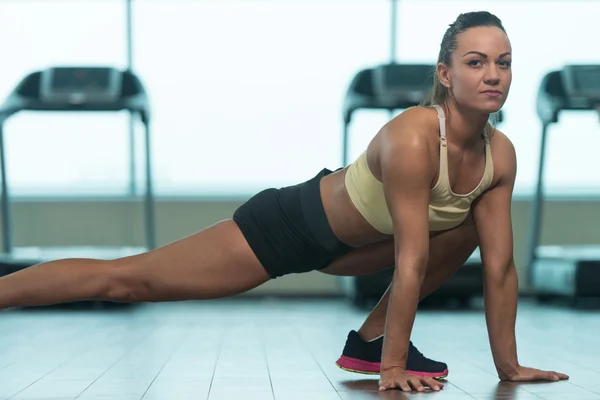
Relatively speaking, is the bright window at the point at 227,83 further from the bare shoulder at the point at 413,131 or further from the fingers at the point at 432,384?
the fingers at the point at 432,384

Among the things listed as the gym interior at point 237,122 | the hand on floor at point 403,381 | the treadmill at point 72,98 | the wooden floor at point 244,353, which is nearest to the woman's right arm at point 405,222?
the hand on floor at point 403,381

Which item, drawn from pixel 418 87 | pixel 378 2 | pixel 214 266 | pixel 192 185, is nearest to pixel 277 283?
pixel 192 185

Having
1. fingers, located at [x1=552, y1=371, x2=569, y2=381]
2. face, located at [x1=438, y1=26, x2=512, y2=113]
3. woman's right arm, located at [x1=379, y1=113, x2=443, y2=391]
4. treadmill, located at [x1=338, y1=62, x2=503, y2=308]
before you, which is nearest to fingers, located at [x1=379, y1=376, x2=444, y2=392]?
Answer: woman's right arm, located at [x1=379, y1=113, x2=443, y2=391]

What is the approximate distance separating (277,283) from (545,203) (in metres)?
2.02

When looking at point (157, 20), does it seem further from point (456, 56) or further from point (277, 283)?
point (456, 56)

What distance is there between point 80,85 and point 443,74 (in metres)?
3.66

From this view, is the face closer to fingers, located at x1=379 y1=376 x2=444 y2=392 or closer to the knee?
fingers, located at x1=379 y1=376 x2=444 y2=392

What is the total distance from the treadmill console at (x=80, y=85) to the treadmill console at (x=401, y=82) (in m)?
1.64

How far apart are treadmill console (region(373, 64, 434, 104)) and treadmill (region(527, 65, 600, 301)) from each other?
814 millimetres

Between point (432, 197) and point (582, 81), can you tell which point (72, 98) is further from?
point (432, 197)

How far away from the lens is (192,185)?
650cm

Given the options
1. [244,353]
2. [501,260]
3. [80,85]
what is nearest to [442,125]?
[501,260]

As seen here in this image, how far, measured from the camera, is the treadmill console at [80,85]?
17.9 ft

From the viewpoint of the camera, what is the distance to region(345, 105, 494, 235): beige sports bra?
7.39 feet
